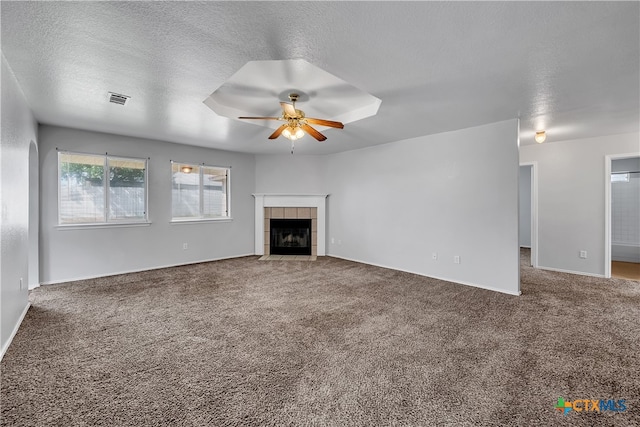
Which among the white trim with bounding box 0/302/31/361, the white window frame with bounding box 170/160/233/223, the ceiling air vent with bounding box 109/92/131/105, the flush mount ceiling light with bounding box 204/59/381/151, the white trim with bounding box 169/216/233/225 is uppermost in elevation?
the flush mount ceiling light with bounding box 204/59/381/151

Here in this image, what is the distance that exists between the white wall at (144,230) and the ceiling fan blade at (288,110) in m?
3.43

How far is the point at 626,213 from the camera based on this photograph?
6195 millimetres

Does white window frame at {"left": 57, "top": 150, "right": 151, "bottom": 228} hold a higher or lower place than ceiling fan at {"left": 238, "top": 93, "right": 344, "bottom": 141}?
lower

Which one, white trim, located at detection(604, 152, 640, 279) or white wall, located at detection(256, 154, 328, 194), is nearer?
white trim, located at detection(604, 152, 640, 279)

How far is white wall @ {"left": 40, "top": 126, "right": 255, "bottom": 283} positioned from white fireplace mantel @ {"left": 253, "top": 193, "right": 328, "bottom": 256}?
219 millimetres

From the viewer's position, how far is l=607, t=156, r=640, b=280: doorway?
19.8 feet

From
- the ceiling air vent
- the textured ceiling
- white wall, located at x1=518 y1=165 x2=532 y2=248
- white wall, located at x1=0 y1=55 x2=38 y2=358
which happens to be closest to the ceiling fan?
the textured ceiling

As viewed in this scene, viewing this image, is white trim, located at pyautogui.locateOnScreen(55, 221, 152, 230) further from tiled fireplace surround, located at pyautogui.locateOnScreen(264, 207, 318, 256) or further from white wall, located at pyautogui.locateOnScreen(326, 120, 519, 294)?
white wall, located at pyautogui.locateOnScreen(326, 120, 519, 294)

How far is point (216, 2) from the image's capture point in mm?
1660

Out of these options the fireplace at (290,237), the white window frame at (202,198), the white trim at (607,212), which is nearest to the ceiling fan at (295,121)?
the white window frame at (202,198)

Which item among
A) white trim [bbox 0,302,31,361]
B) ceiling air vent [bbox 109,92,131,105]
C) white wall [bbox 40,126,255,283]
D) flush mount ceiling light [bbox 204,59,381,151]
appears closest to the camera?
white trim [bbox 0,302,31,361]

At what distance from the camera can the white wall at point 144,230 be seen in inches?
171

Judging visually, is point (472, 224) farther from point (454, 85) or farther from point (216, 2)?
point (216, 2)

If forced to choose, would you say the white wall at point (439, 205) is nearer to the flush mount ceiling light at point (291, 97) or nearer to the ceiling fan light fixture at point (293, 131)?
the flush mount ceiling light at point (291, 97)
